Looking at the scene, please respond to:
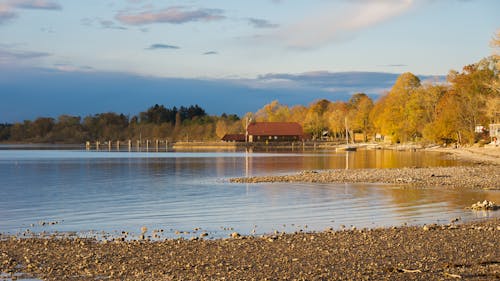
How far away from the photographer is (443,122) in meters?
81.8

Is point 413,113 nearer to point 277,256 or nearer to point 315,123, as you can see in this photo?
point 315,123

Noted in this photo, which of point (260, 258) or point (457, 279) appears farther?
point (260, 258)

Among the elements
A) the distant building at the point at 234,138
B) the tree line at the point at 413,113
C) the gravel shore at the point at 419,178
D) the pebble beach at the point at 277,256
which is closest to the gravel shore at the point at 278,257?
the pebble beach at the point at 277,256

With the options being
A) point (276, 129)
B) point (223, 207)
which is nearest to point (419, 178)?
point (223, 207)

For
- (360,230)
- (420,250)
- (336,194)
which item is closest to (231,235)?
(360,230)

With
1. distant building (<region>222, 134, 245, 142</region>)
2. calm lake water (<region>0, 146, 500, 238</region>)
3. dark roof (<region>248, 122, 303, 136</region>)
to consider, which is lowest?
calm lake water (<region>0, 146, 500, 238</region>)

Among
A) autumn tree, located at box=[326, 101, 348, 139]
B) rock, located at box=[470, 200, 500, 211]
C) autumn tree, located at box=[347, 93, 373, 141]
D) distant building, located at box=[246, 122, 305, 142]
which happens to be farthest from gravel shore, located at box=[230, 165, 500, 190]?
distant building, located at box=[246, 122, 305, 142]

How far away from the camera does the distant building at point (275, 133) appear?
466ft

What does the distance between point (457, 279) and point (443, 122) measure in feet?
248

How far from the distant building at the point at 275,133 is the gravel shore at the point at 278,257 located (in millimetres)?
126869

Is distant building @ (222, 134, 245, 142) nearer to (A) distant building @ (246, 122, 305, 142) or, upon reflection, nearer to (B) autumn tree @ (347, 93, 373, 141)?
(A) distant building @ (246, 122, 305, 142)

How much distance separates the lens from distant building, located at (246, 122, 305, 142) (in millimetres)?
142125

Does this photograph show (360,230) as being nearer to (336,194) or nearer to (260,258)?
(260,258)

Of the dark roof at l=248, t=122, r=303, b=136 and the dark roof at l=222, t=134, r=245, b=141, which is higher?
the dark roof at l=248, t=122, r=303, b=136
